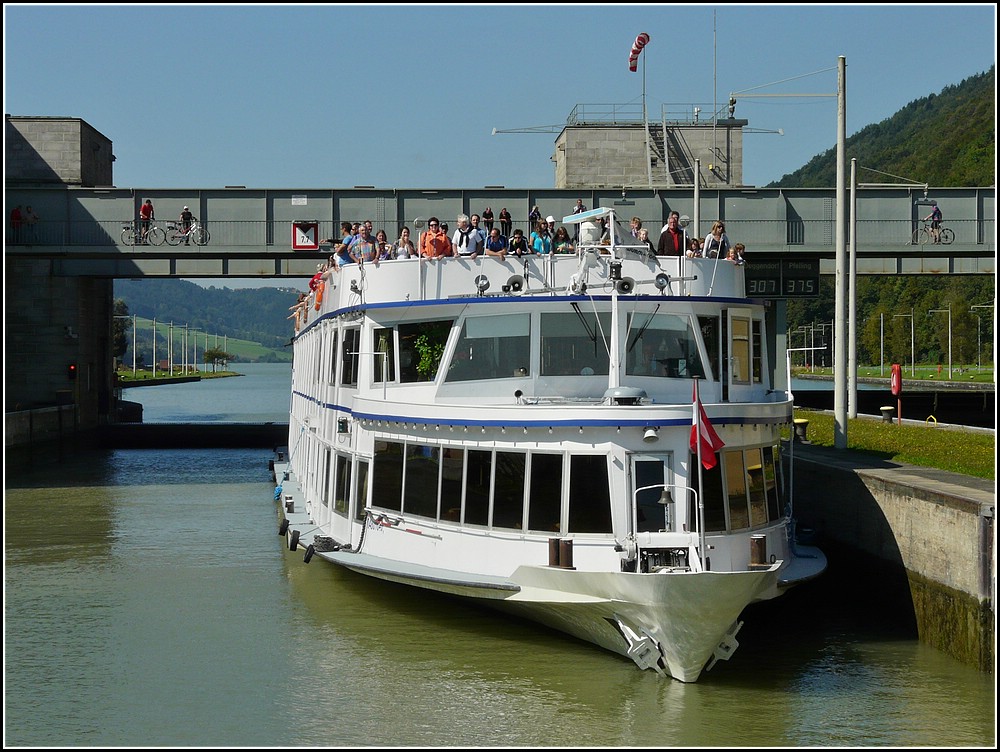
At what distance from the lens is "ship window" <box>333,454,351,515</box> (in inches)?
Answer: 781

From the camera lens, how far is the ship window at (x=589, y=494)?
50.4ft

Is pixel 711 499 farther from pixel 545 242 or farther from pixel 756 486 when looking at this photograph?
pixel 545 242

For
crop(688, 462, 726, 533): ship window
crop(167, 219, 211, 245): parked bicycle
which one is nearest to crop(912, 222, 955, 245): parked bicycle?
crop(167, 219, 211, 245): parked bicycle

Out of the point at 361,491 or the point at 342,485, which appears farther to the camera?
the point at 342,485

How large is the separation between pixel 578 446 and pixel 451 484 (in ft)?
7.10

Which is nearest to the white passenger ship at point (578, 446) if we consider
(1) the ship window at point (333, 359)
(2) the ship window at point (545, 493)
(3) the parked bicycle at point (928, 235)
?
(2) the ship window at point (545, 493)

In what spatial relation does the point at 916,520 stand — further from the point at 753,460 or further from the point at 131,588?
the point at 131,588

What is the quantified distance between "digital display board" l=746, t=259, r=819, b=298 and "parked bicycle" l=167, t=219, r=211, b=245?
2064 centimetres

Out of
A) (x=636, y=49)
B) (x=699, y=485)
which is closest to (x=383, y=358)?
(x=699, y=485)

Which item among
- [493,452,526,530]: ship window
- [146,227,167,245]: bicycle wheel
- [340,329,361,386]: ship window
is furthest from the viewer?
[146,227,167,245]: bicycle wheel

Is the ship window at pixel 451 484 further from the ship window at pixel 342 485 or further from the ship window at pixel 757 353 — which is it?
the ship window at pixel 757 353

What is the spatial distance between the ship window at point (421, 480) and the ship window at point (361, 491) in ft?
4.84

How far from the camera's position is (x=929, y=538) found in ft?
55.2

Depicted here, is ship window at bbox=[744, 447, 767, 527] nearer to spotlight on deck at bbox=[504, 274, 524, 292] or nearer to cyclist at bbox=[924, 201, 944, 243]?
spotlight on deck at bbox=[504, 274, 524, 292]
